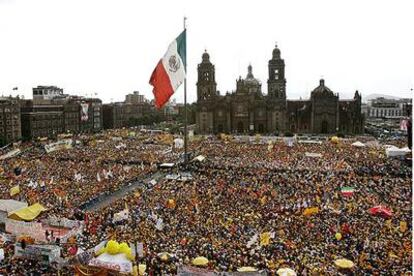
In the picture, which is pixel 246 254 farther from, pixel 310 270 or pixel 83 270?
pixel 83 270

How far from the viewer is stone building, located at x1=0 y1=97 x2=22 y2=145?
73.9m

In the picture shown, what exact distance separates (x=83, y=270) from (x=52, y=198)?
13025mm

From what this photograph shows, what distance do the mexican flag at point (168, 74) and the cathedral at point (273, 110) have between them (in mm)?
59423

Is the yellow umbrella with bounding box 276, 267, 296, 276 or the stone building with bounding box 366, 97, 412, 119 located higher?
the stone building with bounding box 366, 97, 412, 119

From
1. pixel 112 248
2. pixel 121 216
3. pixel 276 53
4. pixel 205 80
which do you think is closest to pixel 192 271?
pixel 112 248

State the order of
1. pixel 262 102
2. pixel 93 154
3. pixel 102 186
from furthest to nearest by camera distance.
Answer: pixel 262 102
pixel 93 154
pixel 102 186

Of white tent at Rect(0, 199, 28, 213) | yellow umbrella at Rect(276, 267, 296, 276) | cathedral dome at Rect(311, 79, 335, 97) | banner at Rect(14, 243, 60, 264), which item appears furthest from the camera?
cathedral dome at Rect(311, 79, 335, 97)

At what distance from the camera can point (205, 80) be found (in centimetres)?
8675

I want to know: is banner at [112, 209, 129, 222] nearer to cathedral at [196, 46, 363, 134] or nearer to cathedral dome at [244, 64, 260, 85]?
cathedral at [196, 46, 363, 134]

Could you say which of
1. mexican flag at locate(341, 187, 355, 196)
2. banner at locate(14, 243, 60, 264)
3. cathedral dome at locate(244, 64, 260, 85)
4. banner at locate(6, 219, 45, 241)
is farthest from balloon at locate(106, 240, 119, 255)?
cathedral dome at locate(244, 64, 260, 85)

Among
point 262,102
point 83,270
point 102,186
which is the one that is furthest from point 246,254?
point 262,102

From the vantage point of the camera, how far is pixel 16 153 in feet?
168

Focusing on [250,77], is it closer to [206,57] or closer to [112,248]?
[206,57]

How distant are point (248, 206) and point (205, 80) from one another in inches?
2511
